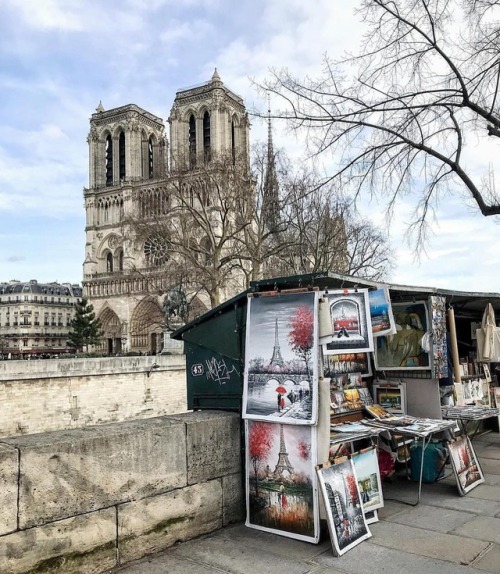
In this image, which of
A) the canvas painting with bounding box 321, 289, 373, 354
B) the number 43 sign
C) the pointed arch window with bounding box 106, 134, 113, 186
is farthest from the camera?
the pointed arch window with bounding box 106, 134, 113, 186

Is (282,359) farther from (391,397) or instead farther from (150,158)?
(150,158)

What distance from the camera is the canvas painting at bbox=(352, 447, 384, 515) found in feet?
15.6

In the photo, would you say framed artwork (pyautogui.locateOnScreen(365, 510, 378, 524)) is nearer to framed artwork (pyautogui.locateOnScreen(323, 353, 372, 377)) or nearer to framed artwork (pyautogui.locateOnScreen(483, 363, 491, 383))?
framed artwork (pyautogui.locateOnScreen(323, 353, 372, 377))

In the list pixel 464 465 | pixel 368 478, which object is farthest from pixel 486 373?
pixel 368 478

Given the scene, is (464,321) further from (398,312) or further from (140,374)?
(140,374)

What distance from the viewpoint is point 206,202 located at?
98.2 feet

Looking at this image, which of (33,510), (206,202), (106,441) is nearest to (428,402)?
(106,441)

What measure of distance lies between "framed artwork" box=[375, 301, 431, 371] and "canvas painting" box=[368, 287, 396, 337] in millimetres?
1013

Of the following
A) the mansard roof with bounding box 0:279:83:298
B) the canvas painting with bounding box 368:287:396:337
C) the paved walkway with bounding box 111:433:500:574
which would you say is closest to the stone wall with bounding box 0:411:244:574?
the paved walkway with bounding box 111:433:500:574

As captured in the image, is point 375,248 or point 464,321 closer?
point 464,321

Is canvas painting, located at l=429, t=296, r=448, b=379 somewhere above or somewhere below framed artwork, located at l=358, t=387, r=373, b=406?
above

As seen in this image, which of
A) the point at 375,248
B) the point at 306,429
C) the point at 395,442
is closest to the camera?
the point at 306,429

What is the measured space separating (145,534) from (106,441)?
77cm

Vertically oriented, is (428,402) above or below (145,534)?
above
